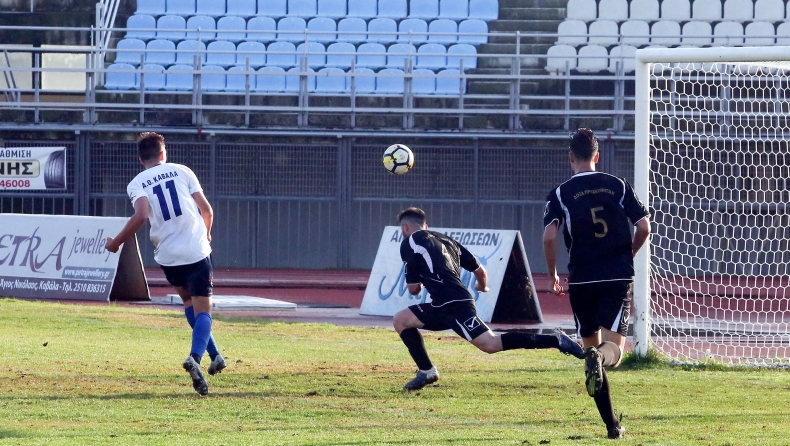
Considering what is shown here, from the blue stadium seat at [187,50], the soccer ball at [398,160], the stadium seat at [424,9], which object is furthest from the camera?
the stadium seat at [424,9]

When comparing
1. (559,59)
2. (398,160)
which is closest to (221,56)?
(559,59)

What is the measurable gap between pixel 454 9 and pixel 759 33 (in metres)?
7.32

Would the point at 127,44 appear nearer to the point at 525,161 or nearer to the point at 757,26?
the point at 525,161

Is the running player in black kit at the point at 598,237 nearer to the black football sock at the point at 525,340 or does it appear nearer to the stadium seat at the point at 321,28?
the black football sock at the point at 525,340

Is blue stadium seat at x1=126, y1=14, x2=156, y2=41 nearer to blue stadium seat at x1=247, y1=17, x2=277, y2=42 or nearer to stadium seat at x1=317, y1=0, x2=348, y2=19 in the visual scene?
blue stadium seat at x1=247, y1=17, x2=277, y2=42

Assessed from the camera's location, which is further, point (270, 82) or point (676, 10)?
point (676, 10)

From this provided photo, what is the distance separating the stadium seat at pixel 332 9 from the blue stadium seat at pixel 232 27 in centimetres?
194

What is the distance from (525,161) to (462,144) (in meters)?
1.41

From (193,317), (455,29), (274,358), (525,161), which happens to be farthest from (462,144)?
(193,317)

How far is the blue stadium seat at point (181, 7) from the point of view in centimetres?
2591

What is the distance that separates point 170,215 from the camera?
7699 mm

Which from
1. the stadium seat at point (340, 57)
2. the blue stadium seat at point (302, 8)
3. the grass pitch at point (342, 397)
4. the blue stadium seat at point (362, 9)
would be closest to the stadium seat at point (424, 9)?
the blue stadium seat at point (362, 9)

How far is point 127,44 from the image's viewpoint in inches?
974

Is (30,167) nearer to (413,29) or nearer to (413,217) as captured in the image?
(413,29)
